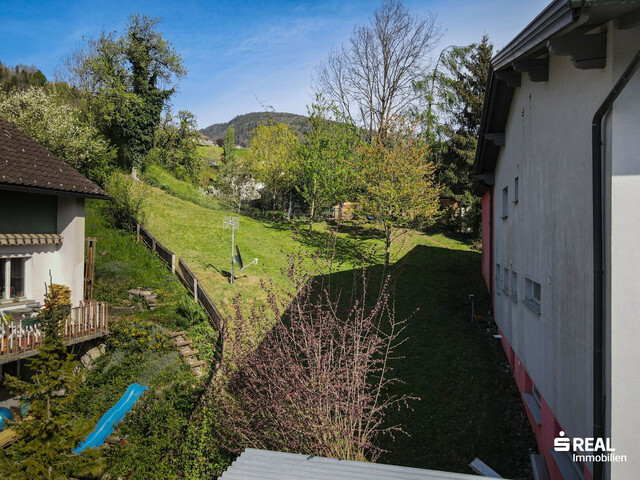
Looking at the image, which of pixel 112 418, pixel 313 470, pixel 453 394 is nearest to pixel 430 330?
pixel 453 394

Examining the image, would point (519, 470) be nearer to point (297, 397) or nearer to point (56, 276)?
point (297, 397)

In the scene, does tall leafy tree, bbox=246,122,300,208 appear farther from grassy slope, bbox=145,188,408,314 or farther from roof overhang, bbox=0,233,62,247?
roof overhang, bbox=0,233,62,247

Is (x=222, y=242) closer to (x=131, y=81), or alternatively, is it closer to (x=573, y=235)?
(x=131, y=81)

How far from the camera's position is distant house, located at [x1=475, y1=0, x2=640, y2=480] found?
4254 millimetres

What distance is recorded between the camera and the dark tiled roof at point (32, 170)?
34.2 ft

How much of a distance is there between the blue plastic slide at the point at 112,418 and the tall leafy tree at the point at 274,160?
79.2 ft

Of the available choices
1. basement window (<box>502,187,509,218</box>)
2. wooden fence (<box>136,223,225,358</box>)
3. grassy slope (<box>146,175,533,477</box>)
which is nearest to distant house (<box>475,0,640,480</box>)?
grassy slope (<box>146,175,533,477</box>)

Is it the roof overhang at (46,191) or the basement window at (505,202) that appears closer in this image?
the roof overhang at (46,191)

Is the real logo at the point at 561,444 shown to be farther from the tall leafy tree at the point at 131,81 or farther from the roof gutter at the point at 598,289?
the tall leafy tree at the point at 131,81

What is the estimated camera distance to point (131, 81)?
108ft

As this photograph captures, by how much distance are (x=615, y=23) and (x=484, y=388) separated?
9.13 meters

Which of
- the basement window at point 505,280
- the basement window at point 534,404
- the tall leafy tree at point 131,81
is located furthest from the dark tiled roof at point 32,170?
the tall leafy tree at point 131,81

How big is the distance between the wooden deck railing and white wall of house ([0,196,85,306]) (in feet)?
3.08

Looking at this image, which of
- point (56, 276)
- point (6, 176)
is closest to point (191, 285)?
point (56, 276)
